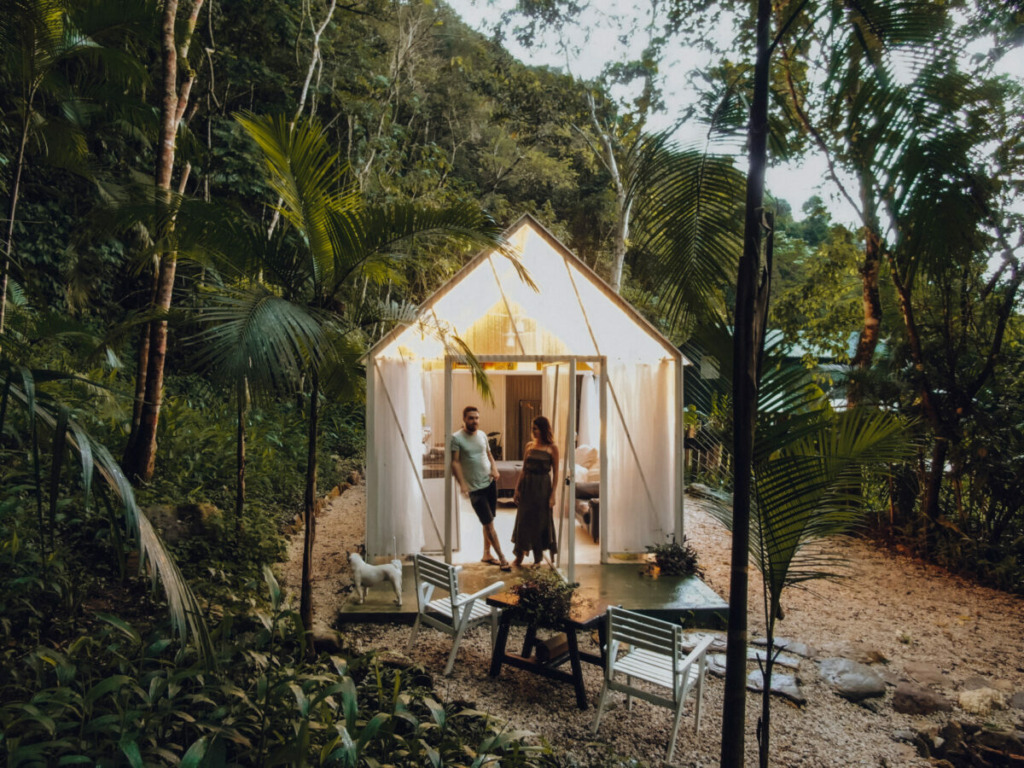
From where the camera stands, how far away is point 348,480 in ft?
33.3

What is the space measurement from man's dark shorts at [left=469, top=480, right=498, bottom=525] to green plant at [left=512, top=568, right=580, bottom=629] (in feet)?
6.10

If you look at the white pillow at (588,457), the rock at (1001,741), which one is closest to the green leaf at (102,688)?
the rock at (1001,741)

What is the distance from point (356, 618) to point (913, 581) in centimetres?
531

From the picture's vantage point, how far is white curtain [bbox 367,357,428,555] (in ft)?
19.9

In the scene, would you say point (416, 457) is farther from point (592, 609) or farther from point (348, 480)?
point (348, 480)

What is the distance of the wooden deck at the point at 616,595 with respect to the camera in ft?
16.5

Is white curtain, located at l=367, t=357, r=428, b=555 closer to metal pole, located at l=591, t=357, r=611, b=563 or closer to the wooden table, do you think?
metal pole, located at l=591, t=357, r=611, b=563

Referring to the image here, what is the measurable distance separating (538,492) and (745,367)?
167 inches

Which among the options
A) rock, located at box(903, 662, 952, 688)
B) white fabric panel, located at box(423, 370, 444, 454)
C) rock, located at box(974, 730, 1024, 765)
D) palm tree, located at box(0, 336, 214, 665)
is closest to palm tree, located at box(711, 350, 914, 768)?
palm tree, located at box(0, 336, 214, 665)

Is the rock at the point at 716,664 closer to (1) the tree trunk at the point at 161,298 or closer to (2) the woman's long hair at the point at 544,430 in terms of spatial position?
(2) the woman's long hair at the point at 544,430

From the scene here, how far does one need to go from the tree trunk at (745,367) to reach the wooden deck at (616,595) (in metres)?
3.23

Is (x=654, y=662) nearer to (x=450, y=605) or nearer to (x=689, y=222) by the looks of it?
(x=450, y=605)

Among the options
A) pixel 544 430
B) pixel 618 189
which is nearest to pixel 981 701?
pixel 544 430

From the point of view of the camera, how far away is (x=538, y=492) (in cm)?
582
